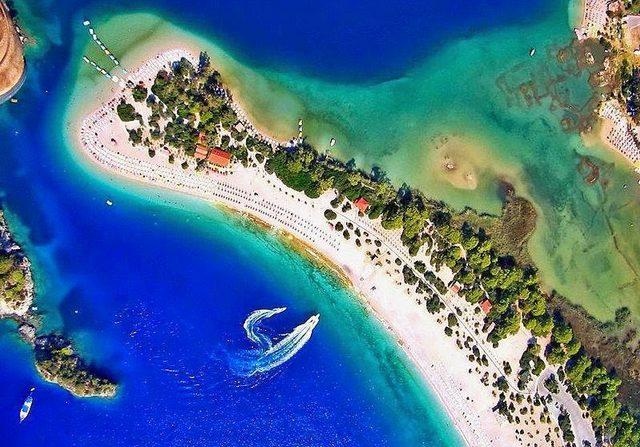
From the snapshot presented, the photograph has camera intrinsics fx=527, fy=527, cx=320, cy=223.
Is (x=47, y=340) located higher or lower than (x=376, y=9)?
Result: lower

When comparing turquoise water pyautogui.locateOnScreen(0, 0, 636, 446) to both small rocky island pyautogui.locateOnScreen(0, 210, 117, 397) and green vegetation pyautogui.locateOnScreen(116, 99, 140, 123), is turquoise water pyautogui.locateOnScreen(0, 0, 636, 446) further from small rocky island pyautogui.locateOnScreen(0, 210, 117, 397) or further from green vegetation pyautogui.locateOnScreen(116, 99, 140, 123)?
green vegetation pyautogui.locateOnScreen(116, 99, 140, 123)

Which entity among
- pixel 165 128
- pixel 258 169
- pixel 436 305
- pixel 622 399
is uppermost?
pixel 165 128

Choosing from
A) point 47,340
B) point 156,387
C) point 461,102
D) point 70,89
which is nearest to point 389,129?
point 461,102

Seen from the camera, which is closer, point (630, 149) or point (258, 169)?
point (258, 169)

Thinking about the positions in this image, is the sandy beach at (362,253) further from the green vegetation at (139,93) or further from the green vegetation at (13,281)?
the green vegetation at (13,281)

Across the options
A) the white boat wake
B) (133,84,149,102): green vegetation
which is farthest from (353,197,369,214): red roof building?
(133,84,149,102): green vegetation

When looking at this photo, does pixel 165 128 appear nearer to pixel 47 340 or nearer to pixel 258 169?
pixel 258 169
